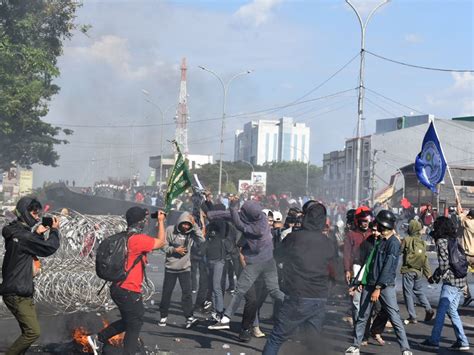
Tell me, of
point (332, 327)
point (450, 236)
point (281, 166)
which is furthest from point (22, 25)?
point (281, 166)

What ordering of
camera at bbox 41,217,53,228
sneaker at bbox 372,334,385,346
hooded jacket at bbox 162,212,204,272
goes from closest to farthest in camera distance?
camera at bbox 41,217,53,228
sneaker at bbox 372,334,385,346
hooded jacket at bbox 162,212,204,272

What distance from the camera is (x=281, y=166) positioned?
372 feet

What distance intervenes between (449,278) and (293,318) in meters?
3.09

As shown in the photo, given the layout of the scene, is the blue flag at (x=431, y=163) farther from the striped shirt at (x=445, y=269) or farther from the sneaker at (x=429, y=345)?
the sneaker at (x=429, y=345)

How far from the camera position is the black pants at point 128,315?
25.5ft

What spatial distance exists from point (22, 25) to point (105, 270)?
1801cm

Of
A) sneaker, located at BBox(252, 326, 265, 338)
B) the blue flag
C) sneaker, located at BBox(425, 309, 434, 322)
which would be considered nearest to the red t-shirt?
sneaker, located at BBox(252, 326, 265, 338)

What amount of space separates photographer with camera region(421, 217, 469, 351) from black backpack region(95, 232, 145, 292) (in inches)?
165

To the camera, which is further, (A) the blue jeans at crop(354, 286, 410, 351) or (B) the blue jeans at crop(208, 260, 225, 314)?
(B) the blue jeans at crop(208, 260, 225, 314)

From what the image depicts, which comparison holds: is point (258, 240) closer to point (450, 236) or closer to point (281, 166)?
point (450, 236)

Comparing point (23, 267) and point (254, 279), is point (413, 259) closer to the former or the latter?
point (254, 279)

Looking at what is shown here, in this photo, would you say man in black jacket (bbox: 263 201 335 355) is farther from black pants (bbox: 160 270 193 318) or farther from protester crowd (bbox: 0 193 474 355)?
black pants (bbox: 160 270 193 318)

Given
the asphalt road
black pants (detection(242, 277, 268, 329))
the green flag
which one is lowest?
the asphalt road

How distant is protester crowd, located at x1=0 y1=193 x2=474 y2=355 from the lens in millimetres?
7500
